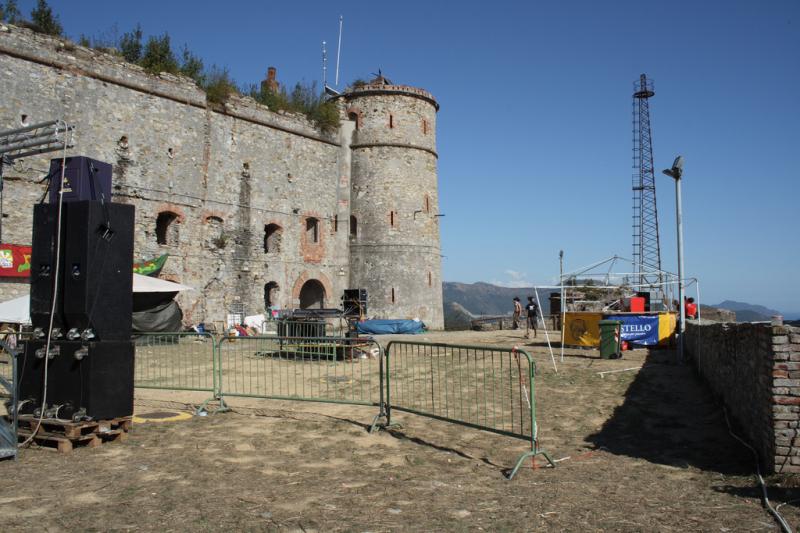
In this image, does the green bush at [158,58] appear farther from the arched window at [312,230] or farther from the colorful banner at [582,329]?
the colorful banner at [582,329]

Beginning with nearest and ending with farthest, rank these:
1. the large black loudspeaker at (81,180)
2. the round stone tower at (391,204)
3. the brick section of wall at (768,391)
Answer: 1. the brick section of wall at (768,391)
2. the large black loudspeaker at (81,180)
3. the round stone tower at (391,204)

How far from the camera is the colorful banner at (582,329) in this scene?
59.2 feet

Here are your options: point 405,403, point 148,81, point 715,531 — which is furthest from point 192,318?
point 715,531

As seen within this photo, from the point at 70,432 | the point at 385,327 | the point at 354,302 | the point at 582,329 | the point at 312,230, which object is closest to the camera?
the point at 70,432

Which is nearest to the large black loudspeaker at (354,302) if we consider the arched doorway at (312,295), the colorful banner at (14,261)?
the arched doorway at (312,295)

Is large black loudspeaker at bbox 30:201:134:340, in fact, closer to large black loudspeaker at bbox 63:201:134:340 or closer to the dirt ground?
large black loudspeaker at bbox 63:201:134:340

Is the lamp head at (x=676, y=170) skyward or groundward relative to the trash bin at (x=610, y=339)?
skyward

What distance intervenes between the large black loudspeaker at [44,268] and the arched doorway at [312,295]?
2180 centimetres

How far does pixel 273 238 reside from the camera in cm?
2741

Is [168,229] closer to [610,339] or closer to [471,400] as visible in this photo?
[610,339]

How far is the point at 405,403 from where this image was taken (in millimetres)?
9844

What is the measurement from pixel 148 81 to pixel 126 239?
57.7 ft

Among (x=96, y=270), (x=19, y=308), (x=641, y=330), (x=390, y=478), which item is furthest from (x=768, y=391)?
(x=19, y=308)

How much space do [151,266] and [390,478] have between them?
59.8ft
